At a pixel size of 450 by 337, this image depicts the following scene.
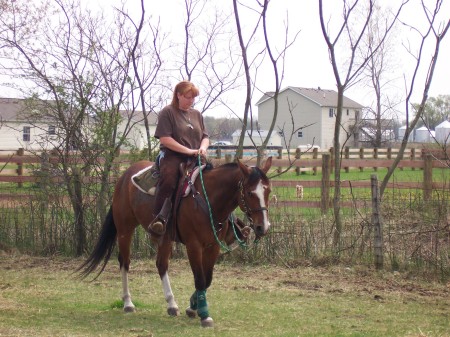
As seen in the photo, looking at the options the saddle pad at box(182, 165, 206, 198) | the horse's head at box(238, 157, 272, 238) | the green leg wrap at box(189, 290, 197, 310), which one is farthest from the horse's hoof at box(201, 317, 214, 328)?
the saddle pad at box(182, 165, 206, 198)

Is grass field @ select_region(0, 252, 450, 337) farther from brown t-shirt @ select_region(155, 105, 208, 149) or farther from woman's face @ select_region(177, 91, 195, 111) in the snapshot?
woman's face @ select_region(177, 91, 195, 111)

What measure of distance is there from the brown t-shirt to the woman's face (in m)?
0.07

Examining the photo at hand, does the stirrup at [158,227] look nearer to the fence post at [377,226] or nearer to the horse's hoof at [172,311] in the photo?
the horse's hoof at [172,311]

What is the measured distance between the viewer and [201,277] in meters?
6.72

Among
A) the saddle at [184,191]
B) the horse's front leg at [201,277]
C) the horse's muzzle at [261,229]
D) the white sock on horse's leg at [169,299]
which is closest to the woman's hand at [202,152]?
the saddle at [184,191]

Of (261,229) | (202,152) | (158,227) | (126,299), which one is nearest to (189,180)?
(202,152)

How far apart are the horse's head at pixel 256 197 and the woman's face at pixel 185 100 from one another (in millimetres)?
1094

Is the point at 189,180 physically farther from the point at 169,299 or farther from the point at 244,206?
the point at 169,299

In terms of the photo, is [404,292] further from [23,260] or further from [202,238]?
[23,260]

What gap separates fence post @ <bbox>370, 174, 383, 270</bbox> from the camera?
9586 mm

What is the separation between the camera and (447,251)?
9.11 metres

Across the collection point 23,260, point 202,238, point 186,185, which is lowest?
point 23,260

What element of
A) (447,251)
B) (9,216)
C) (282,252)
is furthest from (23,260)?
(447,251)

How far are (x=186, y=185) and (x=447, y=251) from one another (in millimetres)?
4232
